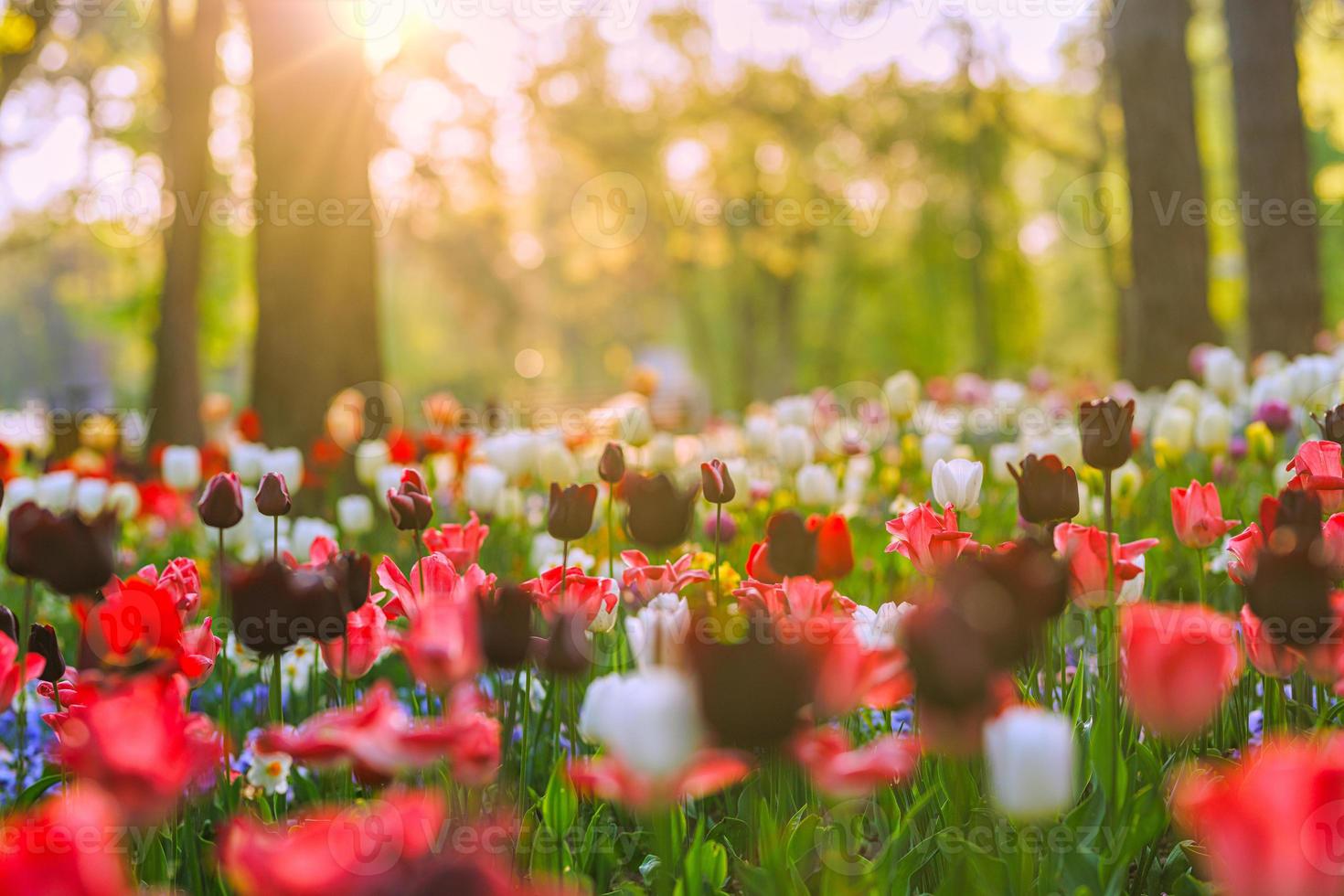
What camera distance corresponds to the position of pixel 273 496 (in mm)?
2004

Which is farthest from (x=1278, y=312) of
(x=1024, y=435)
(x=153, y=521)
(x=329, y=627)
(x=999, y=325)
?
(x=999, y=325)

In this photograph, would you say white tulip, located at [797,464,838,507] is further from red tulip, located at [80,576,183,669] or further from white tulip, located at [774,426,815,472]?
red tulip, located at [80,576,183,669]

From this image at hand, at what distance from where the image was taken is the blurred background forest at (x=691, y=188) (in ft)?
22.4

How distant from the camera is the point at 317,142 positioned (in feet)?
21.6

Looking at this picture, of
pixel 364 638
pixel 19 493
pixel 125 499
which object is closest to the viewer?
pixel 364 638

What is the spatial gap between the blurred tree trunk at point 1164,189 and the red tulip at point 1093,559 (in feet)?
21.7

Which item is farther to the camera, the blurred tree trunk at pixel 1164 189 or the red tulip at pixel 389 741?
the blurred tree trunk at pixel 1164 189

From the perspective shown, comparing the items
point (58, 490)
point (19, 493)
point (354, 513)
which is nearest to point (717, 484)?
point (354, 513)

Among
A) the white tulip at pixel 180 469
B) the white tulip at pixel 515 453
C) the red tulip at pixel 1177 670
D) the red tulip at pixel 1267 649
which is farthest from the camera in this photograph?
the white tulip at pixel 180 469

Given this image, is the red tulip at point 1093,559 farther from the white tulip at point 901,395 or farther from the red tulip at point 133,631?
the white tulip at point 901,395

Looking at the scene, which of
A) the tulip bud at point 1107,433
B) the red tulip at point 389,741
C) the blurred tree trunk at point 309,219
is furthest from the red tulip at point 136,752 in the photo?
the blurred tree trunk at point 309,219

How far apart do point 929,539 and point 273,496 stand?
1120 millimetres

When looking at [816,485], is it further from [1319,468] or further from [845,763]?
[845,763]

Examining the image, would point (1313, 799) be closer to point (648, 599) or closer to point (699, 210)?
point (648, 599)
